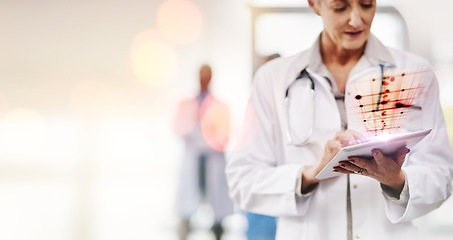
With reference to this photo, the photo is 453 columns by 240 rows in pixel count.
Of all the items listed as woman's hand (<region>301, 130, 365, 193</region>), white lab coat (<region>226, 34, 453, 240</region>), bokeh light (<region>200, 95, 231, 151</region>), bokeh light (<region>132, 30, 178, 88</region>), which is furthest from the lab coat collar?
bokeh light (<region>132, 30, 178, 88</region>)

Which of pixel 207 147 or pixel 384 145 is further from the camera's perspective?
pixel 207 147

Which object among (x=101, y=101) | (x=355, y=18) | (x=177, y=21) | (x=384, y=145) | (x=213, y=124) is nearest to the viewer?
(x=384, y=145)

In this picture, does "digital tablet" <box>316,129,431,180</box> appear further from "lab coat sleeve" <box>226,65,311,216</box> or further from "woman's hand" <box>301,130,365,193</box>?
"lab coat sleeve" <box>226,65,311,216</box>

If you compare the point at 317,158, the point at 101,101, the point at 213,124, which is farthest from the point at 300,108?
the point at 101,101

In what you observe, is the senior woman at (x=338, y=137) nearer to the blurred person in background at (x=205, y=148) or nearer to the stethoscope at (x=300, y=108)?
the stethoscope at (x=300, y=108)

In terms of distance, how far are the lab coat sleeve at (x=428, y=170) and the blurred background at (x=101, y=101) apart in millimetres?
1068

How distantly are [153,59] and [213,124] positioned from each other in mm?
944

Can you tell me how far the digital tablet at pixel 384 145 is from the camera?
0.53 metres

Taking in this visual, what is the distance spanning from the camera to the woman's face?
67cm

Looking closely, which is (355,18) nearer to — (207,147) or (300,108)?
(300,108)

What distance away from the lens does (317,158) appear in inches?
28.6

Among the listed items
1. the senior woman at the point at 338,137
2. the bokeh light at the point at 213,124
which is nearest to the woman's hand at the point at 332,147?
the senior woman at the point at 338,137

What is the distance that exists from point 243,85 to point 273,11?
89 centimetres

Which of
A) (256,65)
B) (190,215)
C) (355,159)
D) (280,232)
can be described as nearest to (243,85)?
(190,215)
